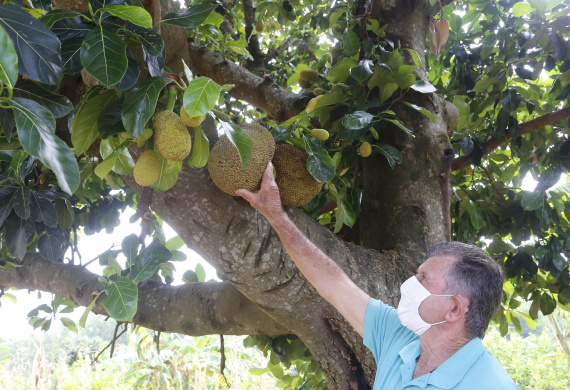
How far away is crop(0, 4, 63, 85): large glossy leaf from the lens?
69 centimetres

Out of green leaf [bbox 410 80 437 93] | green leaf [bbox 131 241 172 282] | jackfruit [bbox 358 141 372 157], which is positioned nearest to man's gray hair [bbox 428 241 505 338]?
jackfruit [bbox 358 141 372 157]

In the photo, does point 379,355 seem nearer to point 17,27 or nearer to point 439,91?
point 17,27

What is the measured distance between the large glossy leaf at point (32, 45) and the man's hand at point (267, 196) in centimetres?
50

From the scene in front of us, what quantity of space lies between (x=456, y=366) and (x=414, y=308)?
171mm

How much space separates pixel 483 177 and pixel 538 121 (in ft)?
2.39

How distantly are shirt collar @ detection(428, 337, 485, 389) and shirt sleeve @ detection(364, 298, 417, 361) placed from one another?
7.5 inches

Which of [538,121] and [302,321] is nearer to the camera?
[302,321]

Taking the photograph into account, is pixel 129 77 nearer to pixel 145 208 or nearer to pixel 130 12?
pixel 130 12

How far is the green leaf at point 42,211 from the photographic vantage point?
141 centimetres

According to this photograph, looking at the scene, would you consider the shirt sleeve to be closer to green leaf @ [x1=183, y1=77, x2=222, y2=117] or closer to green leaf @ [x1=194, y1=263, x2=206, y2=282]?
green leaf @ [x1=183, y1=77, x2=222, y2=117]

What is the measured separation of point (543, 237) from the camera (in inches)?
83.5

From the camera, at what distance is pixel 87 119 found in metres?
1.01

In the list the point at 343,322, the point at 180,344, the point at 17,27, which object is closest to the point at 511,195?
the point at 343,322

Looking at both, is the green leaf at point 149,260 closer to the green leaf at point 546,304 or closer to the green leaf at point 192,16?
the green leaf at point 192,16
